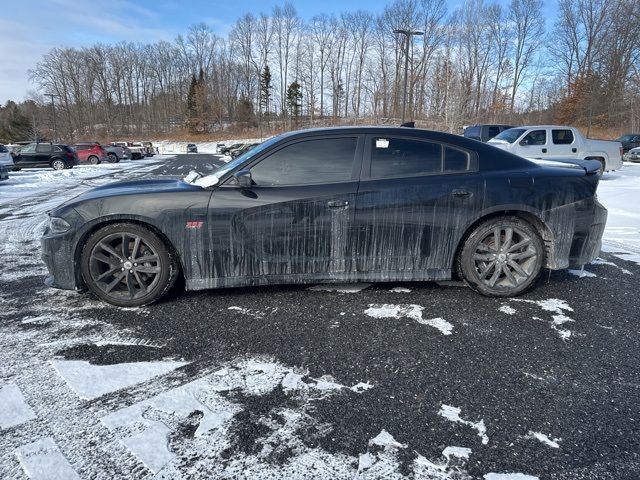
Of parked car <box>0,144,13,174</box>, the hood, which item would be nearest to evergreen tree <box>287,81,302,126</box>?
parked car <box>0,144,13,174</box>

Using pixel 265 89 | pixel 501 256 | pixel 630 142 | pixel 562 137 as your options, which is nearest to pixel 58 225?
pixel 501 256

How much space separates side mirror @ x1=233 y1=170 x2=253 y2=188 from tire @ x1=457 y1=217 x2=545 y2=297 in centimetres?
199

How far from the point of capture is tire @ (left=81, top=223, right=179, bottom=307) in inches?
127

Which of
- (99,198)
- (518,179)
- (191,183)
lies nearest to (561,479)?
(518,179)

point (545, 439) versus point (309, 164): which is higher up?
point (309, 164)

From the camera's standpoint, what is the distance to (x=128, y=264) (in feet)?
10.6

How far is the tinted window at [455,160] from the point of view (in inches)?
135

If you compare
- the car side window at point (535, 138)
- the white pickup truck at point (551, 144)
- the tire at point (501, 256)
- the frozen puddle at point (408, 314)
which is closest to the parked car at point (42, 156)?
the white pickup truck at point (551, 144)

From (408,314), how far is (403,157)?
1.37 metres

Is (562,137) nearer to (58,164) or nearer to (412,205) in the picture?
(412,205)

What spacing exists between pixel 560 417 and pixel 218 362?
1.96m

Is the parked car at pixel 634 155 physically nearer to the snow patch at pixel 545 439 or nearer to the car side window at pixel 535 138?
the car side window at pixel 535 138

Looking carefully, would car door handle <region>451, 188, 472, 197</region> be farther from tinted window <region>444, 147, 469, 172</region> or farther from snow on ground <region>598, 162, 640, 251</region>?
snow on ground <region>598, 162, 640, 251</region>

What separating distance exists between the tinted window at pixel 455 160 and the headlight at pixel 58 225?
3.29 m
